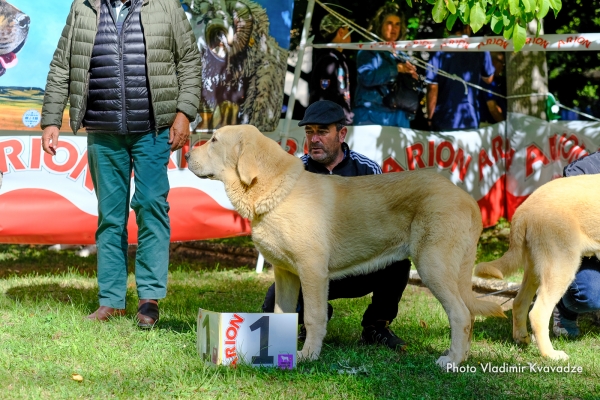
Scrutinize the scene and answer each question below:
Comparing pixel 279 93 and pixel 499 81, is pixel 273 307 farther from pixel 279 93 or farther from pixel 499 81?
pixel 499 81

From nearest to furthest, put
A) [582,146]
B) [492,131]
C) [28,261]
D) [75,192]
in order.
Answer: [75,192] < [28,261] < [582,146] < [492,131]

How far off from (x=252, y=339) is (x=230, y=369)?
21cm

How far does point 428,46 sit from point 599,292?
10.5ft

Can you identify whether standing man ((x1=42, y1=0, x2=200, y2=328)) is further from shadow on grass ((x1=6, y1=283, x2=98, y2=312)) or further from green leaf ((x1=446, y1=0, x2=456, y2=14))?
green leaf ((x1=446, y1=0, x2=456, y2=14))

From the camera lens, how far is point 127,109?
208 inches

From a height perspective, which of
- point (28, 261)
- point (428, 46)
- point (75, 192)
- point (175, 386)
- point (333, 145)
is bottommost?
point (28, 261)

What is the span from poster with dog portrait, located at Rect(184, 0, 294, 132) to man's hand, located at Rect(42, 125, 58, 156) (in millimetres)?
2110

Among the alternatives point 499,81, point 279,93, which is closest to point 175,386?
point 279,93

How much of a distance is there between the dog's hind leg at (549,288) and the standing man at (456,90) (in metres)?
5.42

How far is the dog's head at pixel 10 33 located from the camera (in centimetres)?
648

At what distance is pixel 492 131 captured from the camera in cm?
1030

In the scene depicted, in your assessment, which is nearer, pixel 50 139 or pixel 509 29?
pixel 509 29

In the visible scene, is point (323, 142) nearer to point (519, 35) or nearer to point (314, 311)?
point (314, 311)

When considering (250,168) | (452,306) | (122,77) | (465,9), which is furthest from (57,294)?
(465,9)
